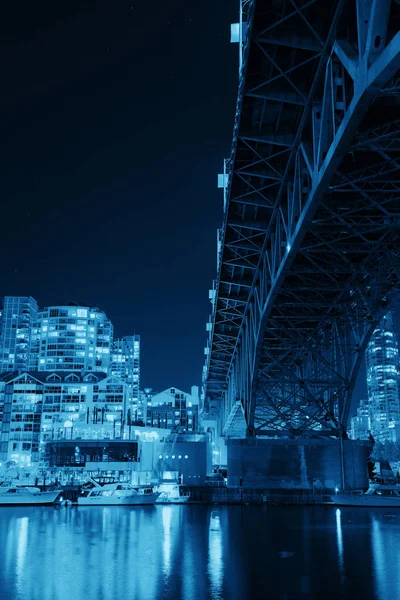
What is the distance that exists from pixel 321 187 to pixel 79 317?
6312 inches

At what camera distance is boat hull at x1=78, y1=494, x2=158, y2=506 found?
2680 inches

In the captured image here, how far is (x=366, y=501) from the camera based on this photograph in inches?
2237

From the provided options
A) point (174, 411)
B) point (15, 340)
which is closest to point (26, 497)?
point (174, 411)

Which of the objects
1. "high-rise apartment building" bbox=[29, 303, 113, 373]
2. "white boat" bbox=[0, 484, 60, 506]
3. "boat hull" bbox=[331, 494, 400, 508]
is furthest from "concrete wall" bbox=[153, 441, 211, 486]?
"high-rise apartment building" bbox=[29, 303, 113, 373]

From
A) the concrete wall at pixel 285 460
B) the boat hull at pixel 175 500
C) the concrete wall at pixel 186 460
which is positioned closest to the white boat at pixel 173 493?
the boat hull at pixel 175 500

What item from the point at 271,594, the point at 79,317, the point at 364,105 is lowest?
the point at 271,594

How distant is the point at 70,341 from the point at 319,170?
159473 millimetres

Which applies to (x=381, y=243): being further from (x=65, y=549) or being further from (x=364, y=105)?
(x=65, y=549)

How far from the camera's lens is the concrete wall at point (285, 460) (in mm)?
Result: 51875

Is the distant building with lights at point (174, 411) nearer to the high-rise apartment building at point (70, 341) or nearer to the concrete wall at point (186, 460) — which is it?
the high-rise apartment building at point (70, 341)

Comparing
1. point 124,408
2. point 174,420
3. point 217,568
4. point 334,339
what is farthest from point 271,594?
point 174,420

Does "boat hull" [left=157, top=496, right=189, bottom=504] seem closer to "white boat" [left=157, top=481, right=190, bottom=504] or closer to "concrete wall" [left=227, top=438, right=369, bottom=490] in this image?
"white boat" [left=157, top=481, right=190, bottom=504]

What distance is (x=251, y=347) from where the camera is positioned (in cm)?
5019

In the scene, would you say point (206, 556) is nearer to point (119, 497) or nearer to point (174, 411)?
point (119, 497)
